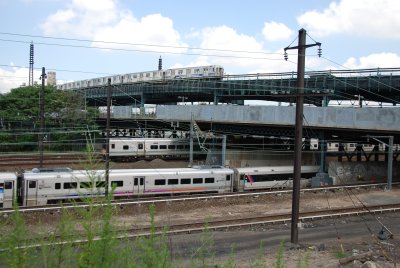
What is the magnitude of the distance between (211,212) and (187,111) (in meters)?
21.5

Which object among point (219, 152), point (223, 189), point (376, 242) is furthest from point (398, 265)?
point (219, 152)

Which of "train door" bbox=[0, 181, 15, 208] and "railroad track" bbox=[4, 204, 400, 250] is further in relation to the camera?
"train door" bbox=[0, 181, 15, 208]

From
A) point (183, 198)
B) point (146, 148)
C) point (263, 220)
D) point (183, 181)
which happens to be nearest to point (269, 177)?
point (183, 181)

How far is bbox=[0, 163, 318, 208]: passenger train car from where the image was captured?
23.0 meters

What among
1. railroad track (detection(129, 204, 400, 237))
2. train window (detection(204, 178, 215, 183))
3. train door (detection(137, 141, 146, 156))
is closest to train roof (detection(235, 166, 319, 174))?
train window (detection(204, 178, 215, 183))

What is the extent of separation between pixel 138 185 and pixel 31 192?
6429mm

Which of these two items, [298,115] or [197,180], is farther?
[197,180]

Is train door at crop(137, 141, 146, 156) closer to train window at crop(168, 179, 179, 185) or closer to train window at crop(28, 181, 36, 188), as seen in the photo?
train window at crop(168, 179, 179, 185)

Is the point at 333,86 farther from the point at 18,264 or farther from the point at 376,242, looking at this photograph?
the point at 18,264

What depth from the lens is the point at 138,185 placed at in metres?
26.2

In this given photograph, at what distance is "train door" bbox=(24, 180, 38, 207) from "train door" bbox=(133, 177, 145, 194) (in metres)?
5.94

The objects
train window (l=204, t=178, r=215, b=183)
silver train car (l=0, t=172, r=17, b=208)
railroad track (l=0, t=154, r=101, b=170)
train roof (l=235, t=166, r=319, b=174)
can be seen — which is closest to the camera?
silver train car (l=0, t=172, r=17, b=208)

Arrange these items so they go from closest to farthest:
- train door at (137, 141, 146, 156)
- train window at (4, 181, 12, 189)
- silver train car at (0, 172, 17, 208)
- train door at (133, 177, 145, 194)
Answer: silver train car at (0, 172, 17, 208), train window at (4, 181, 12, 189), train door at (133, 177, 145, 194), train door at (137, 141, 146, 156)

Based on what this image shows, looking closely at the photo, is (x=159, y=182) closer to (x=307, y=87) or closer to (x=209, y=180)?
(x=209, y=180)
